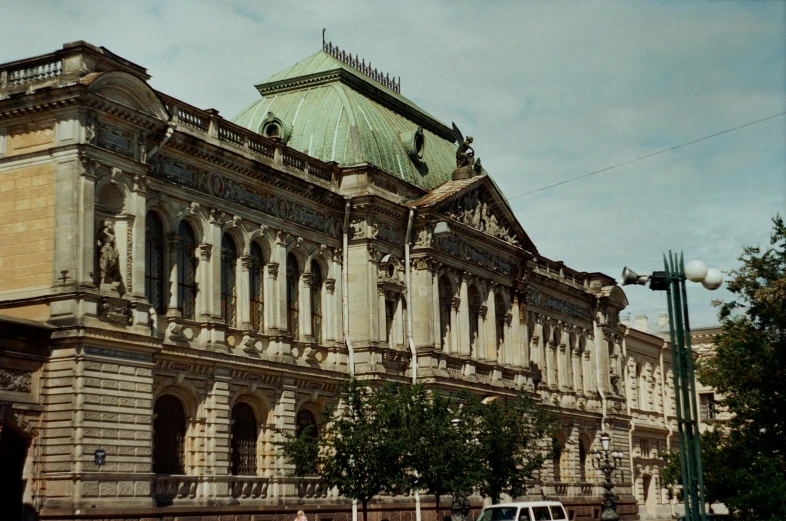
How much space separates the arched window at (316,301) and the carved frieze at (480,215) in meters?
6.81

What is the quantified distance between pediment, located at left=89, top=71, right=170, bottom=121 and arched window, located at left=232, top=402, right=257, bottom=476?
32.7 ft

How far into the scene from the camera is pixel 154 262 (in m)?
36.3

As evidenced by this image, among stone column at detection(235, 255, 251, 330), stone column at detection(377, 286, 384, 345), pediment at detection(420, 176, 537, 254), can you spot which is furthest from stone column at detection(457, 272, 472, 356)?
stone column at detection(235, 255, 251, 330)

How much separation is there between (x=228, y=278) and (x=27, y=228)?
8.17 m

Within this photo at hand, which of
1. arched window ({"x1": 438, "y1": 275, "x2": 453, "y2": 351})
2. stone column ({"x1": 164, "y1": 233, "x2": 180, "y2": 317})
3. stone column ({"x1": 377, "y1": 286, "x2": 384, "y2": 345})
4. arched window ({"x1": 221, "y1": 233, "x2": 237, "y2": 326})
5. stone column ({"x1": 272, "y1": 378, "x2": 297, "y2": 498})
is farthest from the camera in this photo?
arched window ({"x1": 438, "y1": 275, "x2": 453, "y2": 351})

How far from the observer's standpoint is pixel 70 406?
3133 cm

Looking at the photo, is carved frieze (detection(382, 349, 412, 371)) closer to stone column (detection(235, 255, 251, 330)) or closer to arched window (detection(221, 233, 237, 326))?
stone column (detection(235, 255, 251, 330))

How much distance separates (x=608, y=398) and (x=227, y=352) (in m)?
34.8

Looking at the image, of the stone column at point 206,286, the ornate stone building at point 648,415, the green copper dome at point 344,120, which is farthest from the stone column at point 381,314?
the ornate stone building at point 648,415

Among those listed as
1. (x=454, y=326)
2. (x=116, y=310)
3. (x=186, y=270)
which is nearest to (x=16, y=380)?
(x=116, y=310)

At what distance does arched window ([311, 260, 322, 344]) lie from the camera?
4403cm

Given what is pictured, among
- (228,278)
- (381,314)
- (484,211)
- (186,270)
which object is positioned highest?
(484,211)

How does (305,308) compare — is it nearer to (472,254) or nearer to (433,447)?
(433,447)

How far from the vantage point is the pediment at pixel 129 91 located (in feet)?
108
